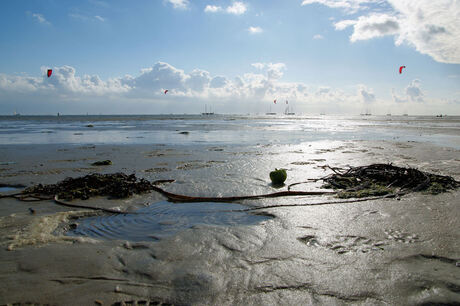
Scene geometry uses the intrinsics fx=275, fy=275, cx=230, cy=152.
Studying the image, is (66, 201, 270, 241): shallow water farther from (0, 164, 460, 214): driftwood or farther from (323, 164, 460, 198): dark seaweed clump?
(323, 164, 460, 198): dark seaweed clump

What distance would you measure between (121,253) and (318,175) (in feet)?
18.2

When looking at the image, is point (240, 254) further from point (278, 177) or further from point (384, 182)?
point (384, 182)

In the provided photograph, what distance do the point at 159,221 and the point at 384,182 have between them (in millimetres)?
5038

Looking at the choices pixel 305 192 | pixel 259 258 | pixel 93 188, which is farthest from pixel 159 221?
pixel 305 192

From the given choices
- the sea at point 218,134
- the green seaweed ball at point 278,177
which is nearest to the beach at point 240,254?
the green seaweed ball at point 278,177

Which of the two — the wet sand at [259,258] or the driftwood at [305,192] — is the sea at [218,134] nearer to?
the driftwood at [305,192]

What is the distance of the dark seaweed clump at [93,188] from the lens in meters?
5.59

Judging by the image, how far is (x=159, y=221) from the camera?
4.31 meters

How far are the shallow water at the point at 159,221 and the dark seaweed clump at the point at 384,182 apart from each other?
2.37 meters

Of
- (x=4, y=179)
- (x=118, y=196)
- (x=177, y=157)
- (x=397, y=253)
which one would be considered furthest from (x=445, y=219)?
(x=4, y=179)

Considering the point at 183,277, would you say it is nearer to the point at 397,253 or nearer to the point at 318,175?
the point at 397,253

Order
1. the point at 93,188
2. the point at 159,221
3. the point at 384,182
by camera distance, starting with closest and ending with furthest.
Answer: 1. the point at 159,221
2. the point at 93,188
3. the point at 384,182

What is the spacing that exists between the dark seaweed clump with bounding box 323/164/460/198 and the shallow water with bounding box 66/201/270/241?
2368mm

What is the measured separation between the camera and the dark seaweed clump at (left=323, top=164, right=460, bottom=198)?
5586 millimetres
